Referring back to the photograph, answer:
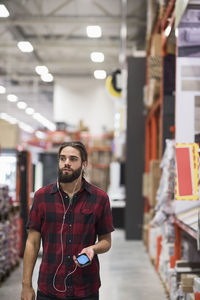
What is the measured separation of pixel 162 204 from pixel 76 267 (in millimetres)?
2510

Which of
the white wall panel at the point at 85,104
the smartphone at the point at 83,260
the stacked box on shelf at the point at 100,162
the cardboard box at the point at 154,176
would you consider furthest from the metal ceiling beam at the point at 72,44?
the smartphone at the point at 83,260

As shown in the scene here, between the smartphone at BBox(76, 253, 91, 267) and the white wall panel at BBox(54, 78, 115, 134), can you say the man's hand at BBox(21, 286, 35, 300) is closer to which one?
the smartphone at BBox(76, 253, 91, 267)

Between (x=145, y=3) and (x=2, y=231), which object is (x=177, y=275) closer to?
(x=2, y=231)

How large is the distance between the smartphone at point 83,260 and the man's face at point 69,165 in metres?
0.43

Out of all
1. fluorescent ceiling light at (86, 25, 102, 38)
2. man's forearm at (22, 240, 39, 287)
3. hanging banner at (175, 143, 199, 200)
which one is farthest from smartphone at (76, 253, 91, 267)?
fluorescent ceiling light at (86, 25, 102, 38)

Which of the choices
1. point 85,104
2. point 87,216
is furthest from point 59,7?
point 87,216

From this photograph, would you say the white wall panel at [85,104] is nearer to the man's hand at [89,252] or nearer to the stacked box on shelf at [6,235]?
the stacked box on shelf at [6,235]

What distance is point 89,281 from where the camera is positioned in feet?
8.79

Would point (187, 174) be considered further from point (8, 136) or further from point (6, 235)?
point (8, 136)

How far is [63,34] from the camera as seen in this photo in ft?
49.6

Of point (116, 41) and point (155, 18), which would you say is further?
point (116, 41)

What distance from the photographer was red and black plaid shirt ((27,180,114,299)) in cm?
264

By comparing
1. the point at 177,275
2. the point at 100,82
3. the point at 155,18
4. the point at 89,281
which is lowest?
the point at 177,275

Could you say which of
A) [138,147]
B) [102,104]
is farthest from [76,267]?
[102,104]
